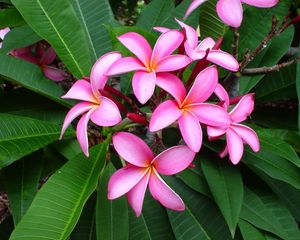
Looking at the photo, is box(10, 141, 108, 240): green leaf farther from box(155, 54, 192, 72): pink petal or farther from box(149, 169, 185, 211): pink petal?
box(155, 54, 192, 72): pink petal

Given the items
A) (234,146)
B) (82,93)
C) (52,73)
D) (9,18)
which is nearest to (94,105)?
(82,93)

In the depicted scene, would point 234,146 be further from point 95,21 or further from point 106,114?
point 95,21

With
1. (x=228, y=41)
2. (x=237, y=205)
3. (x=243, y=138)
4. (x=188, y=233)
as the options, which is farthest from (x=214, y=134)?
(x=228, y=41)

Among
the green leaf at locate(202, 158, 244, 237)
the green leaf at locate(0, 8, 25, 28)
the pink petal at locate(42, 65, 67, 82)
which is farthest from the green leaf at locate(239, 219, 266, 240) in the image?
the green leaf at locate(0, 8, 25, 28)

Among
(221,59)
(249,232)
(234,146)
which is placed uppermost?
(221,59)

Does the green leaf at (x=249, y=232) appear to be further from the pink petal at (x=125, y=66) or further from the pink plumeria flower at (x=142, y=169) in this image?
the pink petal at (x=125, y=66)

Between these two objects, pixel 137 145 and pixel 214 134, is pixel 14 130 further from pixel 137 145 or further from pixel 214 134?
pixel 214 134
